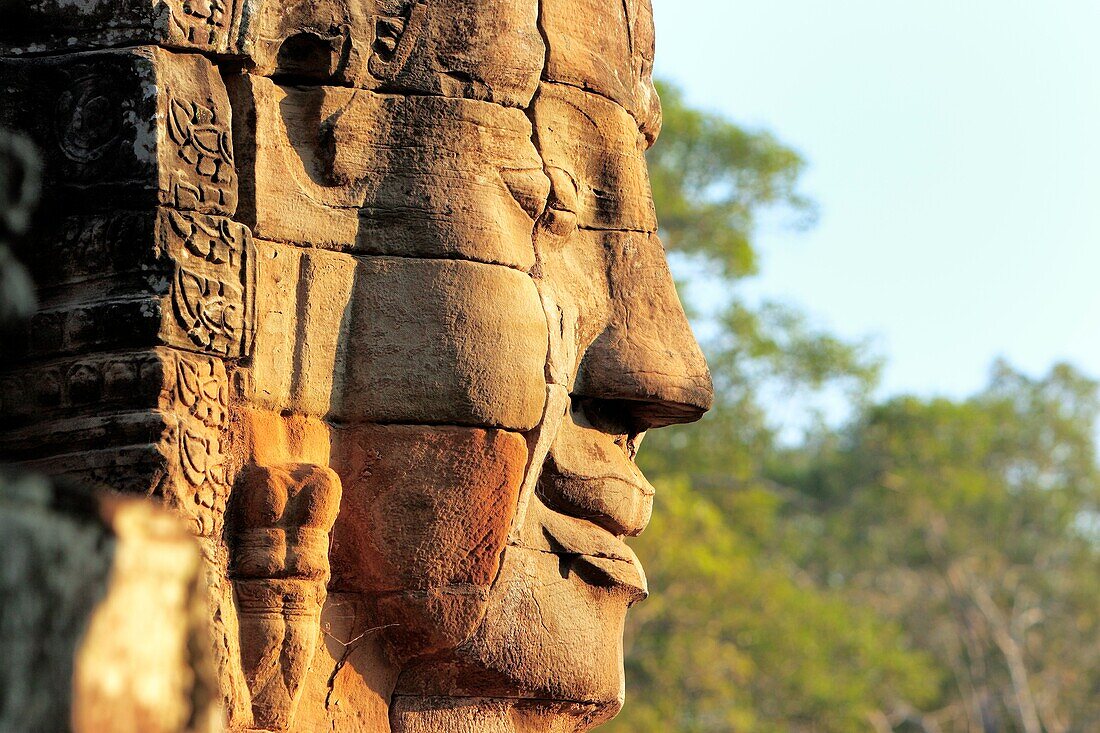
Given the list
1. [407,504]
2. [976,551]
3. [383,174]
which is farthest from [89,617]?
[976,551]

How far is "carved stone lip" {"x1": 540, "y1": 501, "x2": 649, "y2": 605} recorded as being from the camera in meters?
4.59

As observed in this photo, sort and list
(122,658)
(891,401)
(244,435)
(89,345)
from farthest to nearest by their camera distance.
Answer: (891,401) < (244,435) < (89,345) < (122,658)

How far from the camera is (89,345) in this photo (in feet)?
12.2

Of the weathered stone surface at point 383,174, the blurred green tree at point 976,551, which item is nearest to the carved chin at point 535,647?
the weathered stone surface at point 383,174

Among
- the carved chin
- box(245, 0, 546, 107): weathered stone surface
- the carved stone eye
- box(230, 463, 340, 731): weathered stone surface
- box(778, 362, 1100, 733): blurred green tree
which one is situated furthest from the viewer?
box(778, 362, 1100, 733): blurred green tree

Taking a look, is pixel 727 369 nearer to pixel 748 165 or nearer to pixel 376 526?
pixel 748 165

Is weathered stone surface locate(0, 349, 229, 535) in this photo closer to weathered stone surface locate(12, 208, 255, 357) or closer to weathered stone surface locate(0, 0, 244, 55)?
weathered stone surface locate(12, 208, 255, 357)

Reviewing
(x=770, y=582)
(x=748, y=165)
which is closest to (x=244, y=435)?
(x=770, y=582)

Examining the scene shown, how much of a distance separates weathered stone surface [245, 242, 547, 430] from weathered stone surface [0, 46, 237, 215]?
0.42 metres

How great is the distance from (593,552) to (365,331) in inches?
33.6

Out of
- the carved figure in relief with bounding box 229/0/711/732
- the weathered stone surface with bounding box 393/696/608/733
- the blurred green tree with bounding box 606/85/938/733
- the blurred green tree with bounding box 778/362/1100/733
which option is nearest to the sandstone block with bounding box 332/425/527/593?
the carved figure in relief with bounding box 229/0/711/732

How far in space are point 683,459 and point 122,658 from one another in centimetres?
1894

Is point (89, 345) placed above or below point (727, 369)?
above

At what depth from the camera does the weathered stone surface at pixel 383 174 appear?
13.6ft
